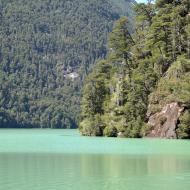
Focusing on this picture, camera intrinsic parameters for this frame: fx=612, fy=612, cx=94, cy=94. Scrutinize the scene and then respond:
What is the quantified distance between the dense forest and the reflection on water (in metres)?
35.9

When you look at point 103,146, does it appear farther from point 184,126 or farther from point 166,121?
point 166,121

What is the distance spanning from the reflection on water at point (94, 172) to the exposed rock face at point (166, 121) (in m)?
33.8

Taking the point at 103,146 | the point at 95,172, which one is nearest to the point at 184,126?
the point at 103,146

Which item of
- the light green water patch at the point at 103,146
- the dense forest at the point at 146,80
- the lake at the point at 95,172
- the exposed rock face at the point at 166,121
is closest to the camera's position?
the lake at the point at 95,172

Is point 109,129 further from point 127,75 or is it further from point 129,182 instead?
point 129,182

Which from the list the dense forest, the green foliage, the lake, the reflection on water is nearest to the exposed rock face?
the dense forest

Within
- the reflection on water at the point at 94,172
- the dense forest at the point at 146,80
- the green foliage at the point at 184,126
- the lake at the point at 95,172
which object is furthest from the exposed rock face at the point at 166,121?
the reflection on water at the point at 94,172

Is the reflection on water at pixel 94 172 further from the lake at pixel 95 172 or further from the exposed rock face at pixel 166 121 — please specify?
the exposed rock face at pixel 166 121

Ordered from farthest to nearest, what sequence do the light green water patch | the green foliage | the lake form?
the green foliage, the light green water patch, the lake

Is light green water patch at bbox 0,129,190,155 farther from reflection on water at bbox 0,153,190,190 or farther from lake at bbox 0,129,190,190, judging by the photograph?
reflection on water at bbox 0,153,190,190

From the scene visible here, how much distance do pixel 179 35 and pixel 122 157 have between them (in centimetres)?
5006

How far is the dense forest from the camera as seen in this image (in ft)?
273

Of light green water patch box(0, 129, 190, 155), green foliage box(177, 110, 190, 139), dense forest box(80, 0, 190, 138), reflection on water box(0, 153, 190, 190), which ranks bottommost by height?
reflection on water box(0, 153, 190, 190)

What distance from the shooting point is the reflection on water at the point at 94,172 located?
98.3 ft
